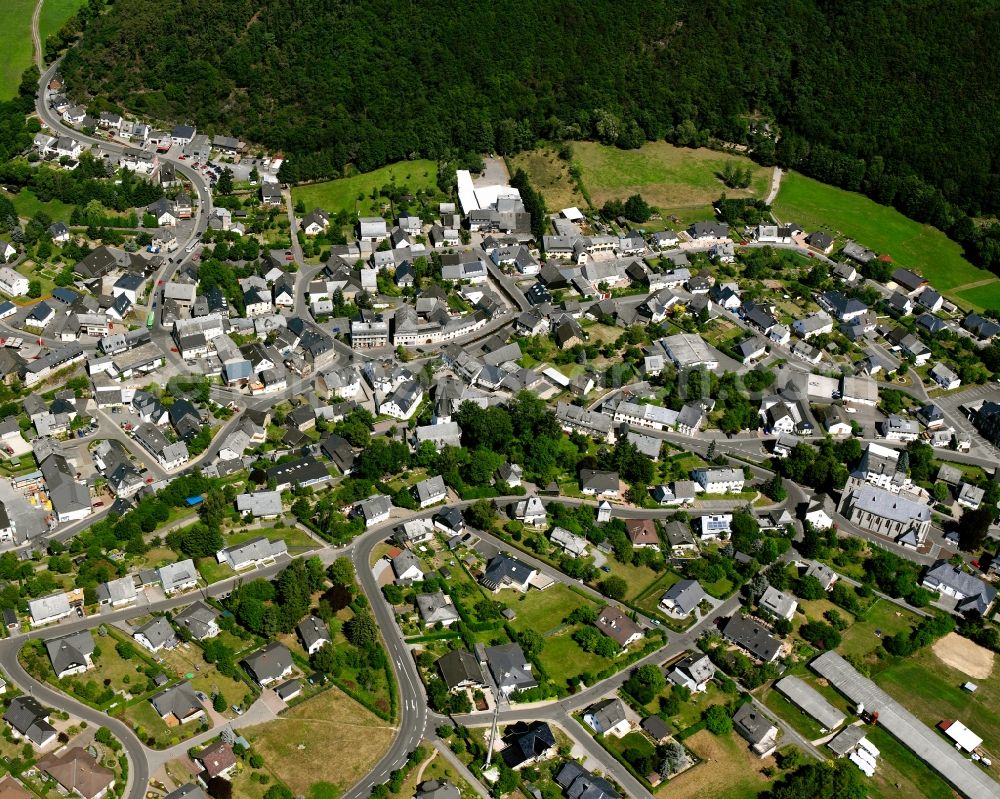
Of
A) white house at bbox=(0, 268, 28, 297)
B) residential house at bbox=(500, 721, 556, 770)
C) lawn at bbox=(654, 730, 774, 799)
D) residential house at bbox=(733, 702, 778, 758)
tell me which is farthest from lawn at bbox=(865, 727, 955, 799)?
white house at bbox=(0, 268, 28, 297)

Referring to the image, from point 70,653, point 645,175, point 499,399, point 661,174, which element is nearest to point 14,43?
point 645,175

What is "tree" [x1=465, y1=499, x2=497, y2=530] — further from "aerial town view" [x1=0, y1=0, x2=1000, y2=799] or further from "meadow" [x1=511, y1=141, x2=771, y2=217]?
"meadow" [x1=511, y1=141, x2=771, y2=217]

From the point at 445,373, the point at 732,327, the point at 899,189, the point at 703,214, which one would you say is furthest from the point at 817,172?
the point at 445,373

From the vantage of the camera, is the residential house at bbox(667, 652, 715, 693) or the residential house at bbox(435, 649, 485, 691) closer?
the residential house at bbox(435, 649, 485, 691)

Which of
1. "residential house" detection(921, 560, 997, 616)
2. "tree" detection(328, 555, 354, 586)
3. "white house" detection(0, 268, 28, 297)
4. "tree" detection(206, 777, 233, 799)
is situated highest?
"residential house" detection(921, 560, 997, 616)

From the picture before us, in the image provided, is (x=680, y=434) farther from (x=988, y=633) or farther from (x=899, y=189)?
(x=899, y=189)

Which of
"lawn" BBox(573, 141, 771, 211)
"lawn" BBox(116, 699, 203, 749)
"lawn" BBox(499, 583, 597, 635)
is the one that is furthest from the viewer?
"lawn" BBox(573, 141, 771, 211)
